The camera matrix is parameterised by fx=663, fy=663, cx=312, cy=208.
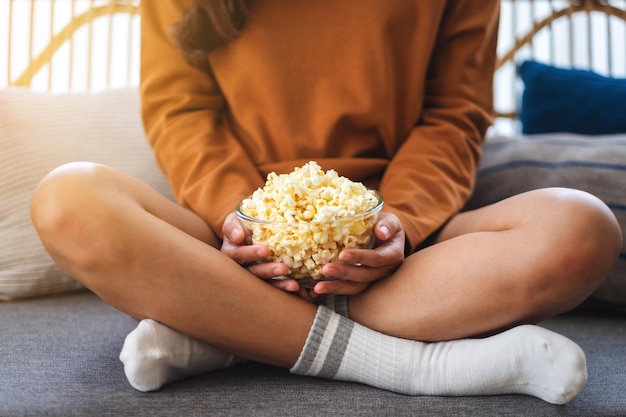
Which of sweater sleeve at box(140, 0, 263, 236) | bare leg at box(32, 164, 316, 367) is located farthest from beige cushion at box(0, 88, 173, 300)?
bare leg at box(32, 164, 316, 367)

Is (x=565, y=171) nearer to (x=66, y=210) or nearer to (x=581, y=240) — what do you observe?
(x=581, y=240)

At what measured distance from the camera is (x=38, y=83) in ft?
5.58

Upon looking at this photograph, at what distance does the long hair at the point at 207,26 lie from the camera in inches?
43.3

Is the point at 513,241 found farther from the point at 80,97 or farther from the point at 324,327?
the point at 80,97

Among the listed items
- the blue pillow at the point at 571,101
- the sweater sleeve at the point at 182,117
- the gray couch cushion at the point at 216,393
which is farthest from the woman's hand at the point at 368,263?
the blue pillow at the point at 571,101

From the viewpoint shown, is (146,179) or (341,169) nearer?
(341,169)

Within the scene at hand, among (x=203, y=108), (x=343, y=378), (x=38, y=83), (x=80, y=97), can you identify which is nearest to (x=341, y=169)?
(x=203, y=108)

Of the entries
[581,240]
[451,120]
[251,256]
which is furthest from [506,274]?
[451,120]

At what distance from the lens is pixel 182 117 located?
44.9 inches

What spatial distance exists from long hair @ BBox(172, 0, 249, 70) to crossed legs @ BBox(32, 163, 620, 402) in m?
0.33

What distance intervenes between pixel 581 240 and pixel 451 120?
16.5 inches

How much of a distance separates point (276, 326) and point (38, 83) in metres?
1.18

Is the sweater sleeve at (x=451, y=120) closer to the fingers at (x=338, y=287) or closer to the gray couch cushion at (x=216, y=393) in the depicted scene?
the fingers at (x=338, y=287)

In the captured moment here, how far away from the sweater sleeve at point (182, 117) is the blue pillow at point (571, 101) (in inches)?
29.3
